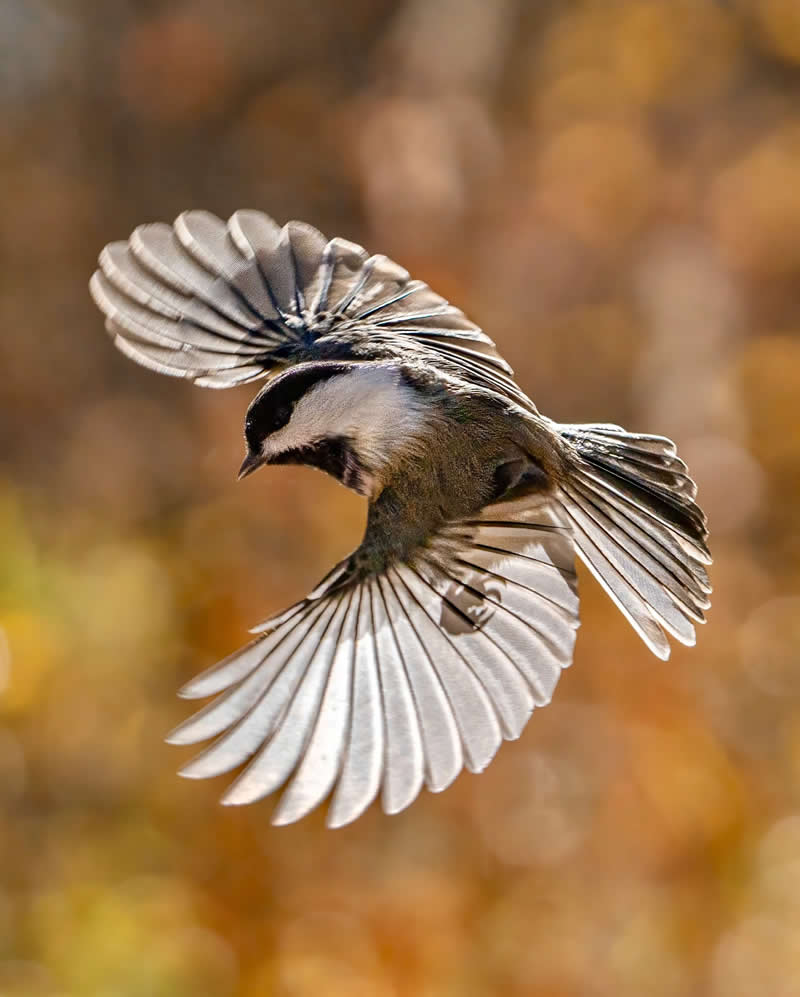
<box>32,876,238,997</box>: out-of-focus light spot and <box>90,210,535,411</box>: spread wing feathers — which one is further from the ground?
<box>90,210,535,411</box>: spread wing feathers

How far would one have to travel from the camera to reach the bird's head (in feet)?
3.53

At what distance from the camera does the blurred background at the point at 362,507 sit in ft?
8.81

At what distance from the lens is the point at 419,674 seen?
1.10 metres

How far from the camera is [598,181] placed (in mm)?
3756

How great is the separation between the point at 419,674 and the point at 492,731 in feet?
0.31

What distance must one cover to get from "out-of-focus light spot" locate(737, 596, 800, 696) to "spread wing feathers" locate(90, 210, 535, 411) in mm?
2052

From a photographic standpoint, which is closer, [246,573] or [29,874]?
[29,874]

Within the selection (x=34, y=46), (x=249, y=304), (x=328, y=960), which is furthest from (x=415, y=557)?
(x=34, y=46)

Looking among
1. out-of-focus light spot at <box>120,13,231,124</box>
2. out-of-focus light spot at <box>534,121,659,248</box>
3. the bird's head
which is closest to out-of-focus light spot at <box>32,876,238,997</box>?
the bird's head

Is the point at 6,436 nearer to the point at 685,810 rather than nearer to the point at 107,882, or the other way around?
the point at 107,882

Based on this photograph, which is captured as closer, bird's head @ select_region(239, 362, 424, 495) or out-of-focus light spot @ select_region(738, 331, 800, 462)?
bird's head @ select_region(239, 362, 424, 495)

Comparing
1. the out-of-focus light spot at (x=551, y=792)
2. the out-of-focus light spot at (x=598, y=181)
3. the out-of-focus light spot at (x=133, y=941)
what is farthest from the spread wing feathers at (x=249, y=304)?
the out-of-focus light spot at (x=598, y=181)

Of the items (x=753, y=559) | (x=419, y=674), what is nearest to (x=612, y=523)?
(x=419, y=674)

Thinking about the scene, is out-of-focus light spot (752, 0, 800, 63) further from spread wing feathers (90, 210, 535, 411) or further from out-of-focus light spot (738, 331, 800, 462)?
spread wing feathers (90, 210, 535, 411)
